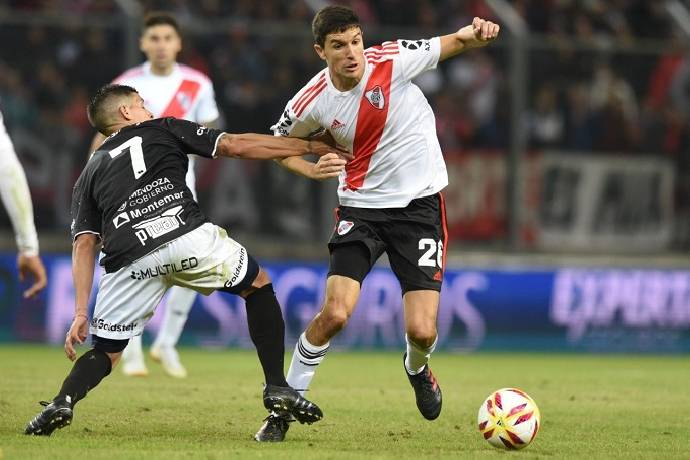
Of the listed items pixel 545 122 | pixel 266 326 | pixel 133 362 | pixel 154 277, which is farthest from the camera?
pixel 545 122

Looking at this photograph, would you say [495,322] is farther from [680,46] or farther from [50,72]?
[50,72]

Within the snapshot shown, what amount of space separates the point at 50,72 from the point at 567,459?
899 cm

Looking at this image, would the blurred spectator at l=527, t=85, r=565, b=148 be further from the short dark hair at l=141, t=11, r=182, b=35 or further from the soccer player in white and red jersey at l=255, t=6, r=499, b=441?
the soccer player in white and red jersey at l=255, t=6, r=499, b=441

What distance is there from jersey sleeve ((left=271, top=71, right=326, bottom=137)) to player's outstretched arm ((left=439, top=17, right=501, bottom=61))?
29.0 inches

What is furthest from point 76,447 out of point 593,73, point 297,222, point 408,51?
point 593,73

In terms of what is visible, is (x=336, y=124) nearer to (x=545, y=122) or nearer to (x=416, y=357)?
(x=416, y=357)

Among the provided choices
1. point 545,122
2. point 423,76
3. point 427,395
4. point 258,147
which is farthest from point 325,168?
point 545,122

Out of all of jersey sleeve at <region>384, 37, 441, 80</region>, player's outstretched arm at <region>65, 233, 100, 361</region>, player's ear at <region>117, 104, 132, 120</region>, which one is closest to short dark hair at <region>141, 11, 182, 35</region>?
jersey sleeve at <region>384, 37, 441, 80</region>

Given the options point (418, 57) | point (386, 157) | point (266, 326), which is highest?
point (418, 57)

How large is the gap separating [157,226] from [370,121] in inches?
57.8

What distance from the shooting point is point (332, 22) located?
279 inches

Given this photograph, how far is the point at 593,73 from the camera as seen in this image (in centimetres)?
1512

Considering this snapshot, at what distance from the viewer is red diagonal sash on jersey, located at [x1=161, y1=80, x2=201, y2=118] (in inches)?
393

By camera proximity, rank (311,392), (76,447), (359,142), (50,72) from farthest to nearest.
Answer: (50,72)
(311,392)
(359,142)
(76,447)
